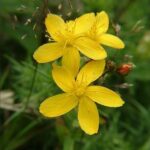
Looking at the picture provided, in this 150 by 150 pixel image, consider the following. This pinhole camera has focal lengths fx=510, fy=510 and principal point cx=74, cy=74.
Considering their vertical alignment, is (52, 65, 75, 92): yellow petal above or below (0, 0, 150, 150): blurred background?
above

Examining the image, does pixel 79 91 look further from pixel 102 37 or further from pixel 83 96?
pixel 102 37

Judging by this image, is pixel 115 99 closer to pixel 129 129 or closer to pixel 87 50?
pixel 87 50

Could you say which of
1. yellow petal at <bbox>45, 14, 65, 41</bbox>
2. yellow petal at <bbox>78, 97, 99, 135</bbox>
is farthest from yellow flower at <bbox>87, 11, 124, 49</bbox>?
yellow petal at <bbox>78, 97, 99, 135</bbox>

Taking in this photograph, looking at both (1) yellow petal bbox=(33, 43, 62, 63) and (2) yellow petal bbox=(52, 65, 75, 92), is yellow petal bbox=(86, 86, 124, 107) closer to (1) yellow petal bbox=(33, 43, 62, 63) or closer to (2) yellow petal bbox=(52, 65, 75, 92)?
(2) yellow petal bbox=(52, 65, 75, 92)

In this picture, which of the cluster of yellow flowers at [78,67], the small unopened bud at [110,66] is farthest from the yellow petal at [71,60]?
the small unopened bud at [110,66]

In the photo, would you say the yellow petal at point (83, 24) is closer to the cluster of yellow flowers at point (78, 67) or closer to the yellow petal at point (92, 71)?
the cluster of yellow flowers at point (78, 67)

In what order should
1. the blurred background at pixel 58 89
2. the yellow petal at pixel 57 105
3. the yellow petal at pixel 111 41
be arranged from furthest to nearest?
the blurred background at pixel 58 89, the yellow petal at pixel 111 41, the yellow petal at pixel 57 105
